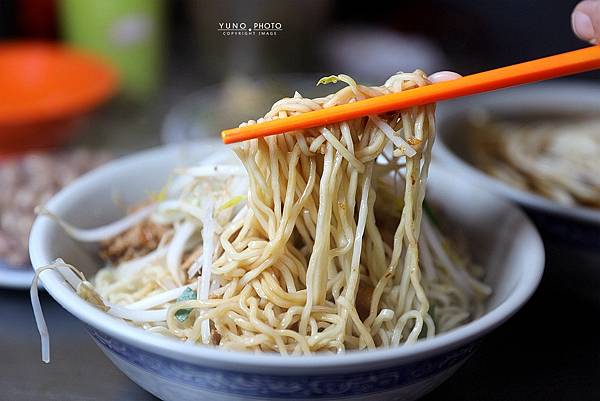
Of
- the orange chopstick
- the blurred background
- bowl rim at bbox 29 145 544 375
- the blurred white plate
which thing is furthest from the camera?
the blurred background

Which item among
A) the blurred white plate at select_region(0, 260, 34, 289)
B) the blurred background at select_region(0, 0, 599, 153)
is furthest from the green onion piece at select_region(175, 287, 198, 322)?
the blurred background at select_region(0, 0, 599, 153)

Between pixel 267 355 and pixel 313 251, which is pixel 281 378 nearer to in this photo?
pixel 267 355

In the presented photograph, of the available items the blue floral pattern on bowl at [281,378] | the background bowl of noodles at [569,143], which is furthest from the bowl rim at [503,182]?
the blue floral pattern on bowl at [281,378]

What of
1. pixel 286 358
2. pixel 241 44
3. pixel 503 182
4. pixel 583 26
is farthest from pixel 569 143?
pixel 286 358

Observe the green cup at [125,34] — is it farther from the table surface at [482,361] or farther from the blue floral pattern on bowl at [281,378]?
the blue floral pattern on bowl at [281,378]

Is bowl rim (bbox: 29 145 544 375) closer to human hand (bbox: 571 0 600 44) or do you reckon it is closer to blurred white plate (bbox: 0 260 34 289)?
blurred white plate (bbox: 0 260 34 289)

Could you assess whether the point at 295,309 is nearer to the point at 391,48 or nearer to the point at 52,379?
the point at 52,379
